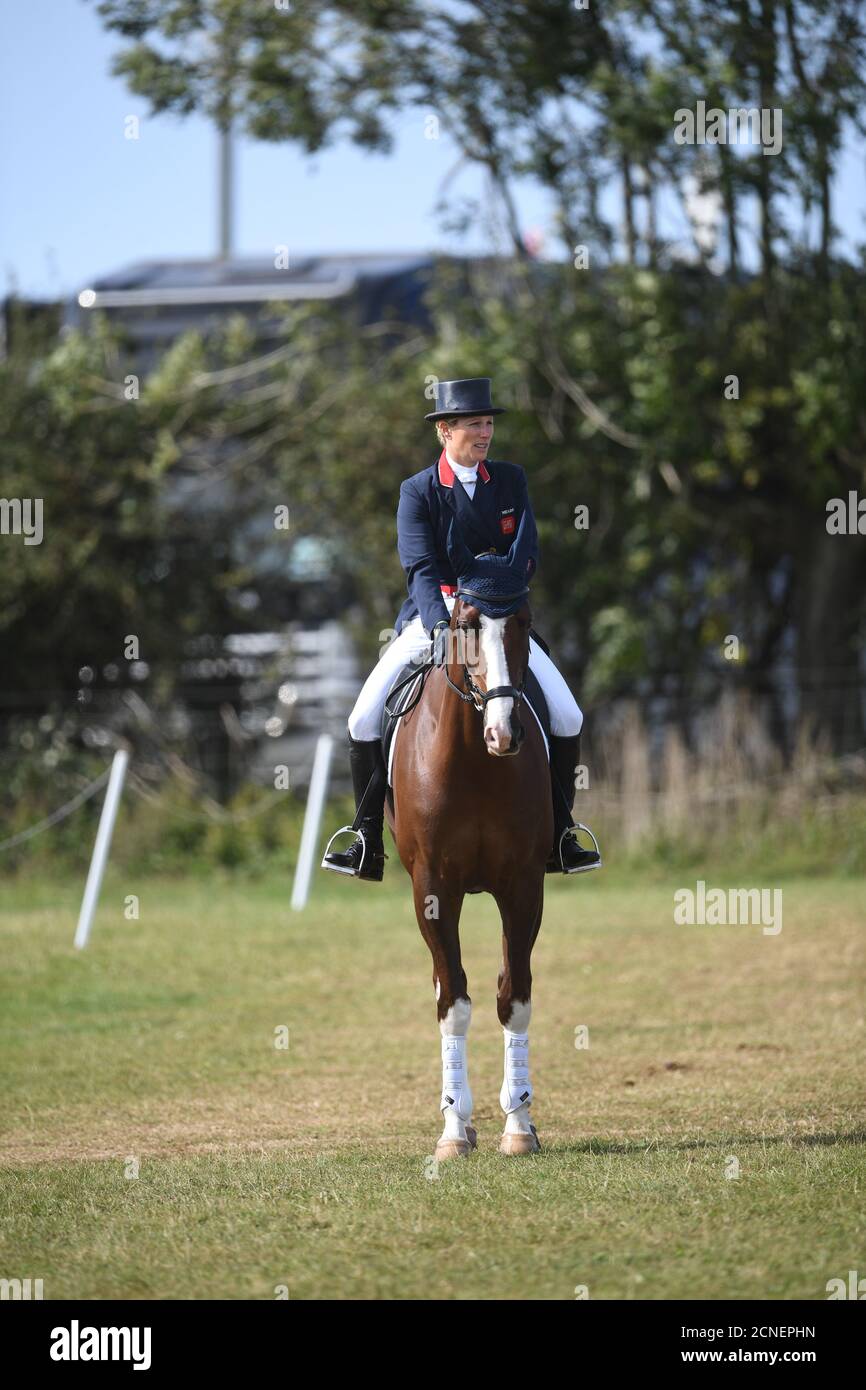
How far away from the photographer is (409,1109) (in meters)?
8.29

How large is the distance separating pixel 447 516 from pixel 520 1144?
8.67 ft

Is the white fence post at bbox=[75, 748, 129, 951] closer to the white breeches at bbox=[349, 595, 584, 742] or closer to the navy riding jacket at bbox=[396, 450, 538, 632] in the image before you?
the white breeches at bbox=[349, 595, 584, 742]

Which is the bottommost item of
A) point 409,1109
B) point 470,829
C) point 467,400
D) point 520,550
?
point 409,1109

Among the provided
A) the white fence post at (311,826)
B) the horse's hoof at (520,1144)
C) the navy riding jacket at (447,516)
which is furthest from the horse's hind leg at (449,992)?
the white fence post at (311,826)

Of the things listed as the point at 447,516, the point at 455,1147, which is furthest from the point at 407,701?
the point at 455,1147

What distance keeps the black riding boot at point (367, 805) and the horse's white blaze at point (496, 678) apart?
147 centimetres

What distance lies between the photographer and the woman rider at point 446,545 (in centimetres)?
732

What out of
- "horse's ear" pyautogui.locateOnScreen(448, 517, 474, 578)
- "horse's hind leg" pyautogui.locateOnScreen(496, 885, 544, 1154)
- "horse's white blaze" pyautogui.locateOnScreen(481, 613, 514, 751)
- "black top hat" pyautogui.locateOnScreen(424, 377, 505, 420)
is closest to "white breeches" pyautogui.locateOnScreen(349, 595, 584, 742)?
"horse's ear" pyautogui.locateOnScreen(448, 517, 474, 578)

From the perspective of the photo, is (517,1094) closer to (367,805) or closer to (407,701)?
(367,805)

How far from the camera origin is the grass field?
540 centimetres

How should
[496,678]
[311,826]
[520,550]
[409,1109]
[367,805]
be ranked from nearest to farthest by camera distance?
[496,678] → [520,550] → [367,805] → [409,1109] → [311,826]

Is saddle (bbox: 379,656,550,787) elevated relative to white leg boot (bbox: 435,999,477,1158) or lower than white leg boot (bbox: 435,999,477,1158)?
elevated

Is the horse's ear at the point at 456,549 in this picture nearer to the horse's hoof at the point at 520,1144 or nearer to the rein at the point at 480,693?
the rein at the point at 480,693

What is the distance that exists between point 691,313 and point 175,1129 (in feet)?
45.3
